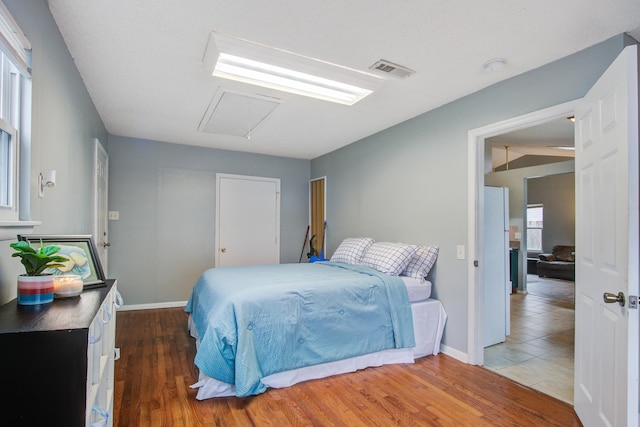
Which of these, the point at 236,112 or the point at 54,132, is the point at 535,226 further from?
the point at 54,132

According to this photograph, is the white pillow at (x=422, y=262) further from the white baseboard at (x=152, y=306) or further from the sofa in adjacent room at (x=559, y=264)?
the sofa in adjacent room at (x=559, y=264)

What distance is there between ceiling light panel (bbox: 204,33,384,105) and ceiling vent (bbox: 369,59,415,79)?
101 mm

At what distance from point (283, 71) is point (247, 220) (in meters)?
3.20

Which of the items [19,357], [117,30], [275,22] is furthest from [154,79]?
[19,357]

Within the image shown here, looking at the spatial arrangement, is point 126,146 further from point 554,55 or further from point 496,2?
point 554,55

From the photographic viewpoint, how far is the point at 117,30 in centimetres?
201

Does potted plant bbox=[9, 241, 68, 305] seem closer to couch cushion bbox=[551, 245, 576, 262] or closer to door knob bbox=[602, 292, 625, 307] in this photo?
door knob bbox=[602, 292, 625, 307]

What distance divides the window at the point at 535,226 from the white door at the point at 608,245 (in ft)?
28.5

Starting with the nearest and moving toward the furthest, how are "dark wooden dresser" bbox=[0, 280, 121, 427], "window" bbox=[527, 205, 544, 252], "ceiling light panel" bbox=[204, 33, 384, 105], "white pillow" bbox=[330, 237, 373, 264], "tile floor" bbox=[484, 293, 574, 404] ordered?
1. "dark wooden dresser" bbox=[0, 280, 121, 427]
2. "ceiling light panel" bbox=[204, 33, 384, 105]
3. "tile floor" bbox=[484, 293, 574, 404]
4. "white pillow" bbox=[330, 237, 373, 264]
5. "window" bbox=[527, 205, 544, 252]

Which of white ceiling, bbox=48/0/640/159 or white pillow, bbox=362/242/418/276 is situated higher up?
white ceiling, bbox=48/0/640/159

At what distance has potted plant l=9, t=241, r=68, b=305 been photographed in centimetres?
117

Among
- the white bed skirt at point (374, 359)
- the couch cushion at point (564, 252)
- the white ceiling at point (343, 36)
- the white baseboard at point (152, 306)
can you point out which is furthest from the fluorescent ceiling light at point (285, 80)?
the couch cushion at point (564, 252)

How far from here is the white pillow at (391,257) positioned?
10.3 ft

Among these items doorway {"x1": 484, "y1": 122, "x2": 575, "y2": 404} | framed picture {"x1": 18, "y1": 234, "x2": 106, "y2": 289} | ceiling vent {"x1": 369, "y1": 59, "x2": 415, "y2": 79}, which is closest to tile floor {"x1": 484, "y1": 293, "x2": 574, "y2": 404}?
doorway {"x1": 484, "y1": 122, "x2": 575, "y2": 404}
